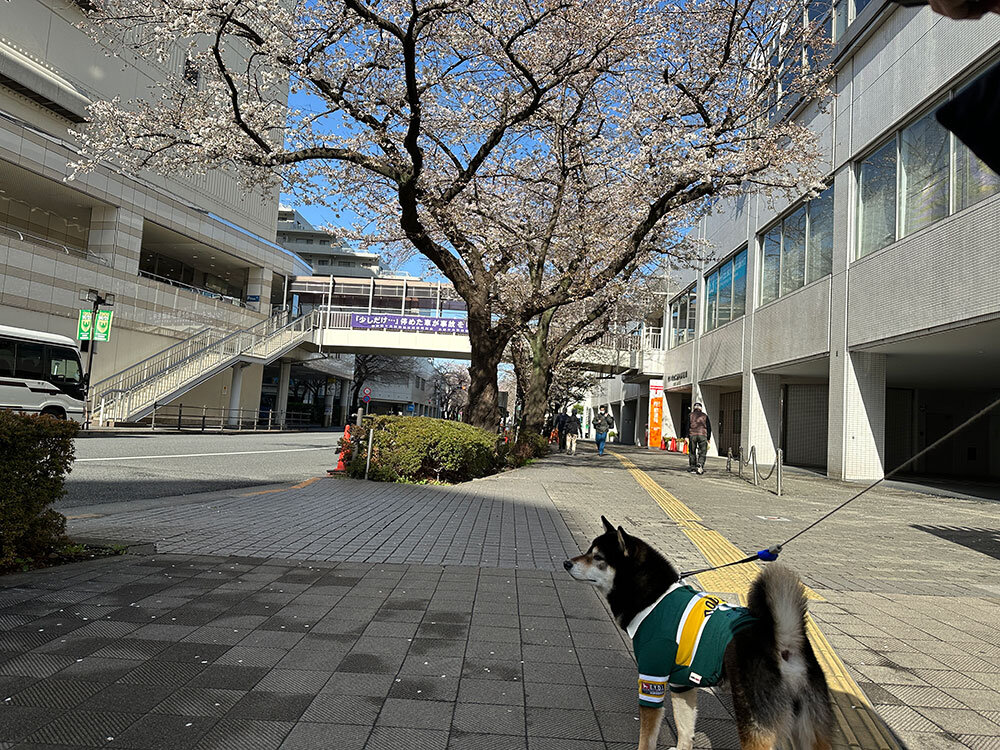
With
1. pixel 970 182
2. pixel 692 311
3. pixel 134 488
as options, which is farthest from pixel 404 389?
pixel 970 182

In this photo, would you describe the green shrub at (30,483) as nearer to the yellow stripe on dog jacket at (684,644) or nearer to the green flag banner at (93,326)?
the yellow stripe on dog jacket at (684,644)

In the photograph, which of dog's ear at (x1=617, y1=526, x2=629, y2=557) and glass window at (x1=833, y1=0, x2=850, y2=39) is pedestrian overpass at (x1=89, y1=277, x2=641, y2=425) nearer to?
glass window at (x1=833, y1=0, x2=850, y2=39)

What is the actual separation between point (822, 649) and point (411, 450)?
838 centimetres

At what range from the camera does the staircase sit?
24.2 m

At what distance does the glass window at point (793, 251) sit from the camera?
776 inches

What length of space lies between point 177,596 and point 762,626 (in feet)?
11.4

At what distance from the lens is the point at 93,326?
22.7m

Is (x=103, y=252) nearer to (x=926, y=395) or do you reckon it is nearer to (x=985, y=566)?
(x=985, y=566)

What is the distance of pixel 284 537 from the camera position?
605cm

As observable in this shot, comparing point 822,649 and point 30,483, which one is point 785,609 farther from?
point 30,483

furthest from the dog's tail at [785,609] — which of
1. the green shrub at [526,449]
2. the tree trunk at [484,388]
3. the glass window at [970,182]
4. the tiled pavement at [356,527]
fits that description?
the green shrub at [526,449]

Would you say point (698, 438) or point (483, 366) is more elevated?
point (483, 366)

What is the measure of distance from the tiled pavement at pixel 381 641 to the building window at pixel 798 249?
1322 cm

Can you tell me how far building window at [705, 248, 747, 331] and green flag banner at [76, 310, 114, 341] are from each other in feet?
78.4
